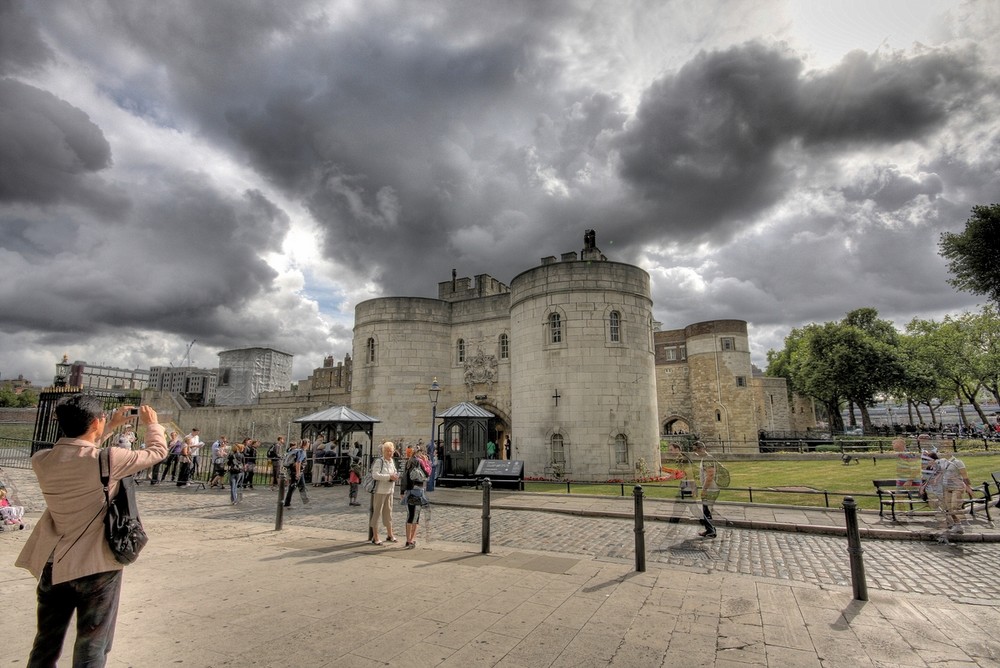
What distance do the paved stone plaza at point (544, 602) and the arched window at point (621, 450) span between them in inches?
443

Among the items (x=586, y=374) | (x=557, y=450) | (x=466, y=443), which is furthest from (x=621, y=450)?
(x=466, y=443)

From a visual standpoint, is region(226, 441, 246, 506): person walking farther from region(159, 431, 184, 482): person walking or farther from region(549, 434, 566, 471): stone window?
region(549, 434, 566, 471): stone window

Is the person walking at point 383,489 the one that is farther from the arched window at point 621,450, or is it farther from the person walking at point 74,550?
the arched window at point 621,450

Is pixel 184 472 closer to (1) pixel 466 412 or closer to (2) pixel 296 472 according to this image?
(2) pixel 296 472

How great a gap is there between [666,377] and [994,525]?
38.8 m

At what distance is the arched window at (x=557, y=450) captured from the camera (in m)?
21.4

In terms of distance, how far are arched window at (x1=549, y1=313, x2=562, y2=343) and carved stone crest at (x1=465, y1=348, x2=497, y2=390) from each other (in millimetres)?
6145

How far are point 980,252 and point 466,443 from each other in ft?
92.8

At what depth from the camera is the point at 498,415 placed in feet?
91.1

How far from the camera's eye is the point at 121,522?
11.2 ft

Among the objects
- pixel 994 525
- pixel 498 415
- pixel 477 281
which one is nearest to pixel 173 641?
pixel 994 525

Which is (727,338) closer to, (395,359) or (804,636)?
(395,359)

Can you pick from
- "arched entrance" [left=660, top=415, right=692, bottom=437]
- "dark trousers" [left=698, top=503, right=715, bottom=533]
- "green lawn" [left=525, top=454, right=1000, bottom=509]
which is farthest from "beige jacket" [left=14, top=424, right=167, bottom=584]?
"arched entrance" [left=660, top=415, right=692, bottom=437]

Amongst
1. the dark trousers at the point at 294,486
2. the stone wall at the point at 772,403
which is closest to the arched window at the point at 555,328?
the dark trousers at the point at 294,486
